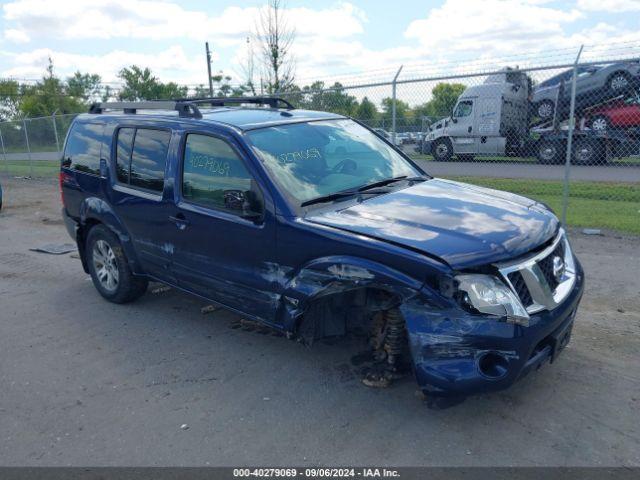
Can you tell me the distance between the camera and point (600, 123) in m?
16.2

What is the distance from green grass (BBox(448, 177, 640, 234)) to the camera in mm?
8445

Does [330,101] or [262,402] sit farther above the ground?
[330,101]

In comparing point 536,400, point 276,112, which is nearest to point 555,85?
point 276,112

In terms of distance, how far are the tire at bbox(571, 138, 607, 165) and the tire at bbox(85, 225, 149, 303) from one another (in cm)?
1461

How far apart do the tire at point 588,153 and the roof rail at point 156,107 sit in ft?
47.1

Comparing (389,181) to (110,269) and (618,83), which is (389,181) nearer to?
(110,269)

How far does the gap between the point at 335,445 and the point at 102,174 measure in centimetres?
365

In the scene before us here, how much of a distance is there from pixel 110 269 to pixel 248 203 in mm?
2457

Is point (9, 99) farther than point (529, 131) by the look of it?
Yes

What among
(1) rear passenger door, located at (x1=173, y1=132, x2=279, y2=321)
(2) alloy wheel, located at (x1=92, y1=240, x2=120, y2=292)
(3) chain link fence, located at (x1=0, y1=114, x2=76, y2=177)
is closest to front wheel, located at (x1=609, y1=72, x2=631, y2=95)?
(1) rear passenger door, located at (x1=173, y1=132, x2=279, y2=321)

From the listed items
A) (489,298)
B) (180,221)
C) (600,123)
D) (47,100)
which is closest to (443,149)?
(600,123)

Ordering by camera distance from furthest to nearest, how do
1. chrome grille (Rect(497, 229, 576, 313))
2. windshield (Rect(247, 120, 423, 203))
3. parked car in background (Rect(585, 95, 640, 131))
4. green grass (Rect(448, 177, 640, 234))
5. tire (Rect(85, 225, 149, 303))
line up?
parked car in background (Rect(585, 95, 640, 131)) → green grass (Rect(448, 177, 640, 234)) → tire (Rect(85, 225, 149, 303)) → windshield (Rect(247, 120, 423, 203)) → chrome grille (Rect(497, 229, 576, 313))

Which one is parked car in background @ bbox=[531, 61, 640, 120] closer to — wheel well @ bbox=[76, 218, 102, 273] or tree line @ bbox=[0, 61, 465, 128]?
tree line @ bbox=[0, 61, 465, 128]

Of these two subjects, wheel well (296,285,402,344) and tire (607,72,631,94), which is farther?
tire (607,72,631,94)
